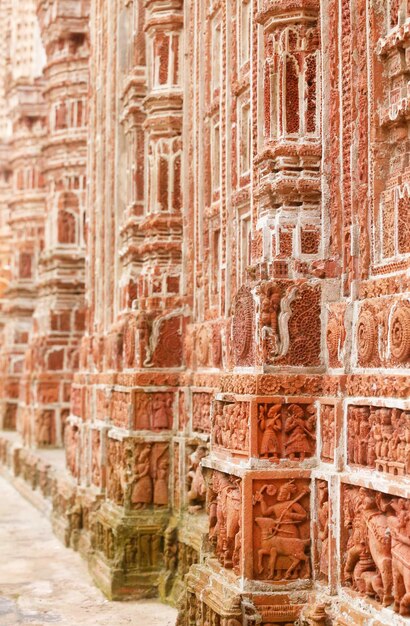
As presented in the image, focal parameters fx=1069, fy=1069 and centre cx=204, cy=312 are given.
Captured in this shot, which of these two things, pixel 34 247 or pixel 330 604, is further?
pixel 34 247

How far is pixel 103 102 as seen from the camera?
14.8 metres

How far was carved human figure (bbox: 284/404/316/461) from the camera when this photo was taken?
25.0ft

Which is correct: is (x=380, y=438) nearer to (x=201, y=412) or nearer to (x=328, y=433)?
(x=328, y=433)

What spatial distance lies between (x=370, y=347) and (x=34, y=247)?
19.3m

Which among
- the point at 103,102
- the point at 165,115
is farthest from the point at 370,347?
the point at 103,102

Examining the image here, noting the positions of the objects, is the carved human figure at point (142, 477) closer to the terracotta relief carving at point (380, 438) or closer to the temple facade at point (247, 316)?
the temple facade at point (247, 316)

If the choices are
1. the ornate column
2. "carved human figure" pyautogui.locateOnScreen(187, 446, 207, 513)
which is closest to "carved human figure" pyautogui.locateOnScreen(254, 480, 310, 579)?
"carved human figure" pyautogui.locateOnScreen(187, 446, 207, 513)

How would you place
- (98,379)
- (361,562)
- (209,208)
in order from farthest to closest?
(98,379) < (209,208) < (361,562)

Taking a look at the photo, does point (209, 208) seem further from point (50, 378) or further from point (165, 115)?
point (50, 378)

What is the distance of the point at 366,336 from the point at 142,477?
5.20 metres

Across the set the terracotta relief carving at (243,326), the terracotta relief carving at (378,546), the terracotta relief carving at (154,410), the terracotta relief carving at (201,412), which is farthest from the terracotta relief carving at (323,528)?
the terracotta relief carving at (154,410)

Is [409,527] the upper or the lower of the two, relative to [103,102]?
lower

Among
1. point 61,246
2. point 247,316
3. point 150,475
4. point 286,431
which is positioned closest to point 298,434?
point 286,431

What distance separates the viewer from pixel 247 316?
799cm
